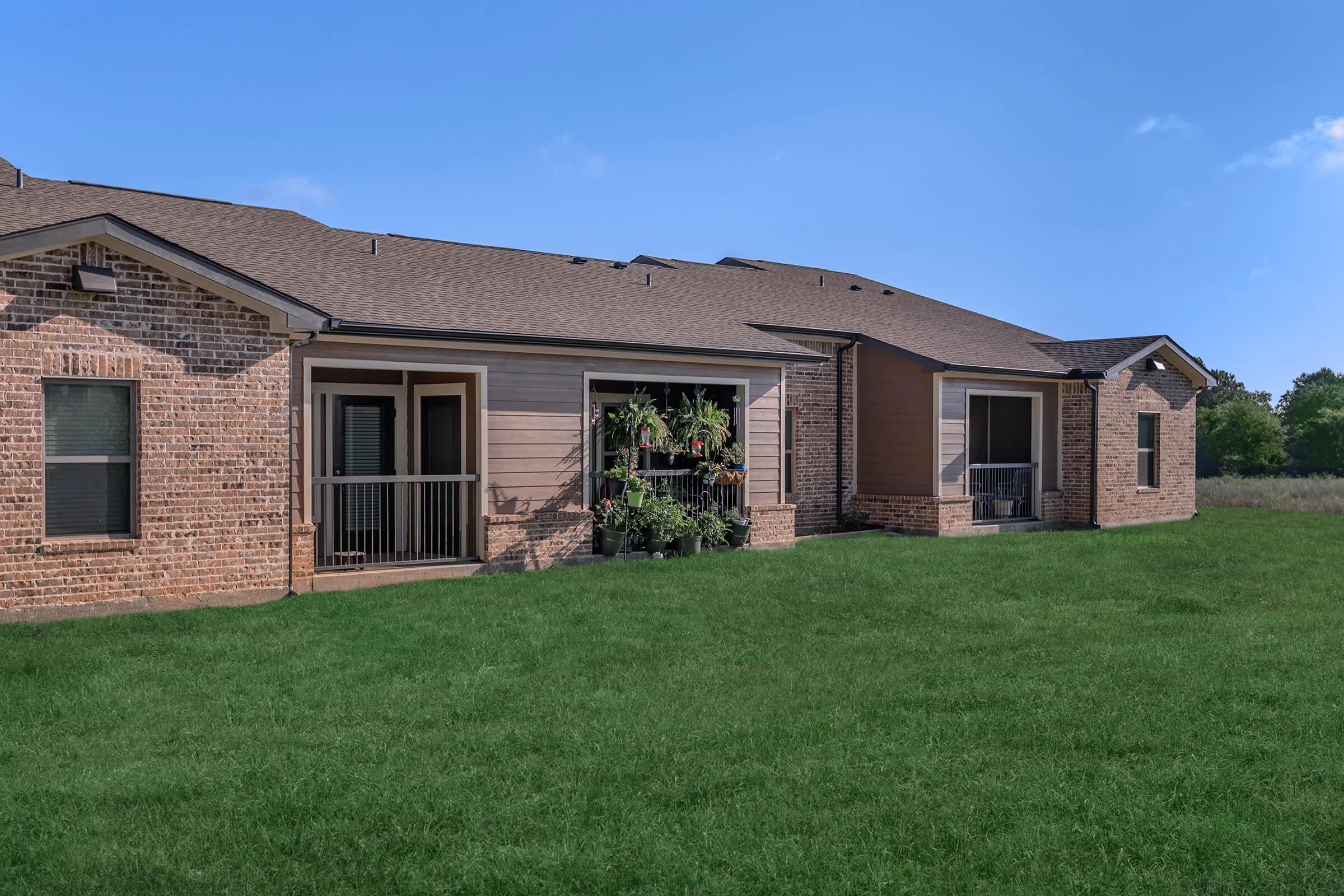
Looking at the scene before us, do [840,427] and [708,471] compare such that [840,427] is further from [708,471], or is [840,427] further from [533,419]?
[533,419]

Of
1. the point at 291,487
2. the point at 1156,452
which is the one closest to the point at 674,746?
the point at 291,487

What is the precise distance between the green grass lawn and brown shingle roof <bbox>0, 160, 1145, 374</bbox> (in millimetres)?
3992

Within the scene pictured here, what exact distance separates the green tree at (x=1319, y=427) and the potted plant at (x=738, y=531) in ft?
158

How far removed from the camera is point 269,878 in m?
4.83

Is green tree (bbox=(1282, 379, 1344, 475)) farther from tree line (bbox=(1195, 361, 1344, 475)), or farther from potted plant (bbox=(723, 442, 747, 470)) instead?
potted plant (bbox=(723, 442, 747, 470))

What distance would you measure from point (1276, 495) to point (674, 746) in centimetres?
2865

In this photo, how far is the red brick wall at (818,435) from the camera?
64.6 feet

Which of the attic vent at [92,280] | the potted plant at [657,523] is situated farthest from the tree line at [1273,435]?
the attic vent at [92,280]

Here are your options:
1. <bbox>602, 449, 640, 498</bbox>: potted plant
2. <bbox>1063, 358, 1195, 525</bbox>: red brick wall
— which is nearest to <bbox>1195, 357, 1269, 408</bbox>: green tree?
<bbox>1063, 358, 1195, 525</bbox>: red brick wall

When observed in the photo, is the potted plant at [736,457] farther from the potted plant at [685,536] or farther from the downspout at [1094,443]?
the downspout at [1094,443]

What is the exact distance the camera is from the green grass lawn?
16.2ft

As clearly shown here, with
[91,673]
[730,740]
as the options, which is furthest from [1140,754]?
[91,673]

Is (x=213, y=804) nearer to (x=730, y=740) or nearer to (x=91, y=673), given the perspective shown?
(x=730, y=740)

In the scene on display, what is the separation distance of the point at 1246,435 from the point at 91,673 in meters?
50.6
